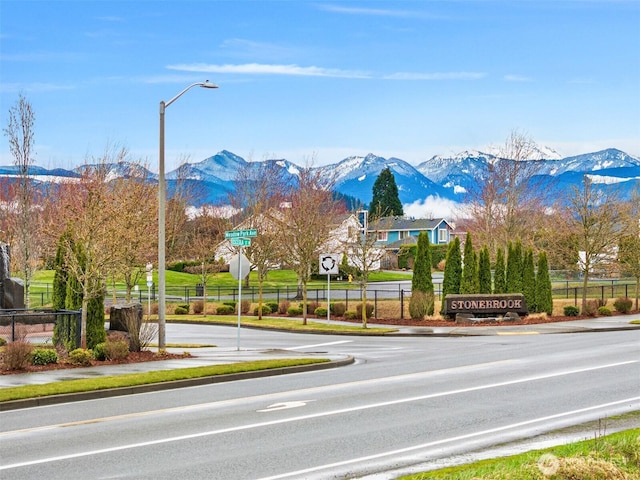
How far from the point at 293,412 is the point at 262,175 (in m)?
59.3

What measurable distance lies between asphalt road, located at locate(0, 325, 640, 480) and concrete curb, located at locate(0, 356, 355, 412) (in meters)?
0.42

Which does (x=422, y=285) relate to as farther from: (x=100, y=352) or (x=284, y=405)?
(x=284, y=405)

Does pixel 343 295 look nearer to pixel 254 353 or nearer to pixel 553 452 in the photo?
pixel 254 353

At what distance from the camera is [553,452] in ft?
35.7

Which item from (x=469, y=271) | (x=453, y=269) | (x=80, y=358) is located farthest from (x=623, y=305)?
(x=80, y=358)

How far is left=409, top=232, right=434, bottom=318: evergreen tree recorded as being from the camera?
41.8m

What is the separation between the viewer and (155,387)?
18766 mm

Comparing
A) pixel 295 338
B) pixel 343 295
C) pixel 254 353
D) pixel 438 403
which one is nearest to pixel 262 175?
pixel 343 295

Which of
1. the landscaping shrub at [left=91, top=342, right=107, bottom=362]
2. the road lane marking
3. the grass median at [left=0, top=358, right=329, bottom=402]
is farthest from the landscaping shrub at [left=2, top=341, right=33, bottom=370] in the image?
the road lane marking

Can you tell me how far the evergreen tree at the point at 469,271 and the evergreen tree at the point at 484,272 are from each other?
473 millimetres

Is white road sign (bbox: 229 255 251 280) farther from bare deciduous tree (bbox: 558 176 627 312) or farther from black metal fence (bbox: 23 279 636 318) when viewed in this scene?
black metal fence (bbox: 23 279 636 318)

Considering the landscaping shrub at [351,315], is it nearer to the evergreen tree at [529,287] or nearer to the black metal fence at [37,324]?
the evergreen tree at [529,287]

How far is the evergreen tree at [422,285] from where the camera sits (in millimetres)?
41781

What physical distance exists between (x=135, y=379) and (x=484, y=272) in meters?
27.1
